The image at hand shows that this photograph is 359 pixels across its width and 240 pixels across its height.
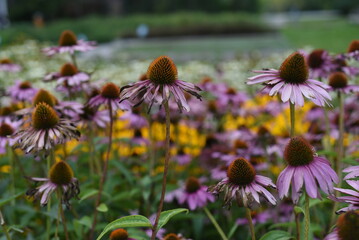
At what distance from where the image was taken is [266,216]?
5.85ft

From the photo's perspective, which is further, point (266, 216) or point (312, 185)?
point (266, 216)

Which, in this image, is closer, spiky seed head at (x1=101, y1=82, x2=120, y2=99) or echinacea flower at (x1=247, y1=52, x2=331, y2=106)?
echinacea flower at (x1=247, y1=52, x2=331, y2=106)

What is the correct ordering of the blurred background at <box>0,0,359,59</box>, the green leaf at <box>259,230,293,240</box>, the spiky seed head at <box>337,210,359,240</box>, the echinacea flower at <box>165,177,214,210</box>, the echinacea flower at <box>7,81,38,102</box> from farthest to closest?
the blurred background at <box>0,0,359,59</box> < the echinacea flower at <box>7,81,38,102</box> < the echinacea flower at <box>165,177,214,210</box> < the green leaf at <box>259,230,293,240</box> < the spiky seed head at <box>337,210,359,240</box>

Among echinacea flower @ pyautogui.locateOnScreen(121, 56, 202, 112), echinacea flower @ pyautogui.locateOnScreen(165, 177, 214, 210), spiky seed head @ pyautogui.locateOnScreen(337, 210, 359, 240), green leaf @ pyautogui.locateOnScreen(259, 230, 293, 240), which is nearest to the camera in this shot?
spiky seed head @ pyautogui.locateOnScreen(337, 210, 359, 240)

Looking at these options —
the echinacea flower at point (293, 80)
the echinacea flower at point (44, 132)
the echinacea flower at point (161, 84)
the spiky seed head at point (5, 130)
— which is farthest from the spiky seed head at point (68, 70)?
the echinacea flower at point (293, 80)

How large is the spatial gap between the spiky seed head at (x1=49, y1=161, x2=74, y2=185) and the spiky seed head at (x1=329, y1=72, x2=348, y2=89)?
94cm

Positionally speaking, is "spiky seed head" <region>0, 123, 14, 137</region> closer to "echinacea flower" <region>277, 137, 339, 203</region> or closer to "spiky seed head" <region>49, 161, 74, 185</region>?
"spiky seed head" <region>49, 161, 74, 185</region>

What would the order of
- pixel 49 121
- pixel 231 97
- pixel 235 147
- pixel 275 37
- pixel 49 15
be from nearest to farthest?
pixel 49 121 → pixel 235 147 → pixel 231 97 → pixel 275 37 → pixel 49 15

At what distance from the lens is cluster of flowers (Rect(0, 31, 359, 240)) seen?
0.98 meters

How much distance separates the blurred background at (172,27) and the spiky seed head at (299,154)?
6.12 m

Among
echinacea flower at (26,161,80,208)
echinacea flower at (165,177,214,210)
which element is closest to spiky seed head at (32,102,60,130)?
echinacea flower at (26,161,80,208)

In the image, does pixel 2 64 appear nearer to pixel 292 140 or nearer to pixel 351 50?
pixel 351 50

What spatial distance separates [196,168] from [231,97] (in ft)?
1.33

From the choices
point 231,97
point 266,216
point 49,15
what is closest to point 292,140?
point 266,216
